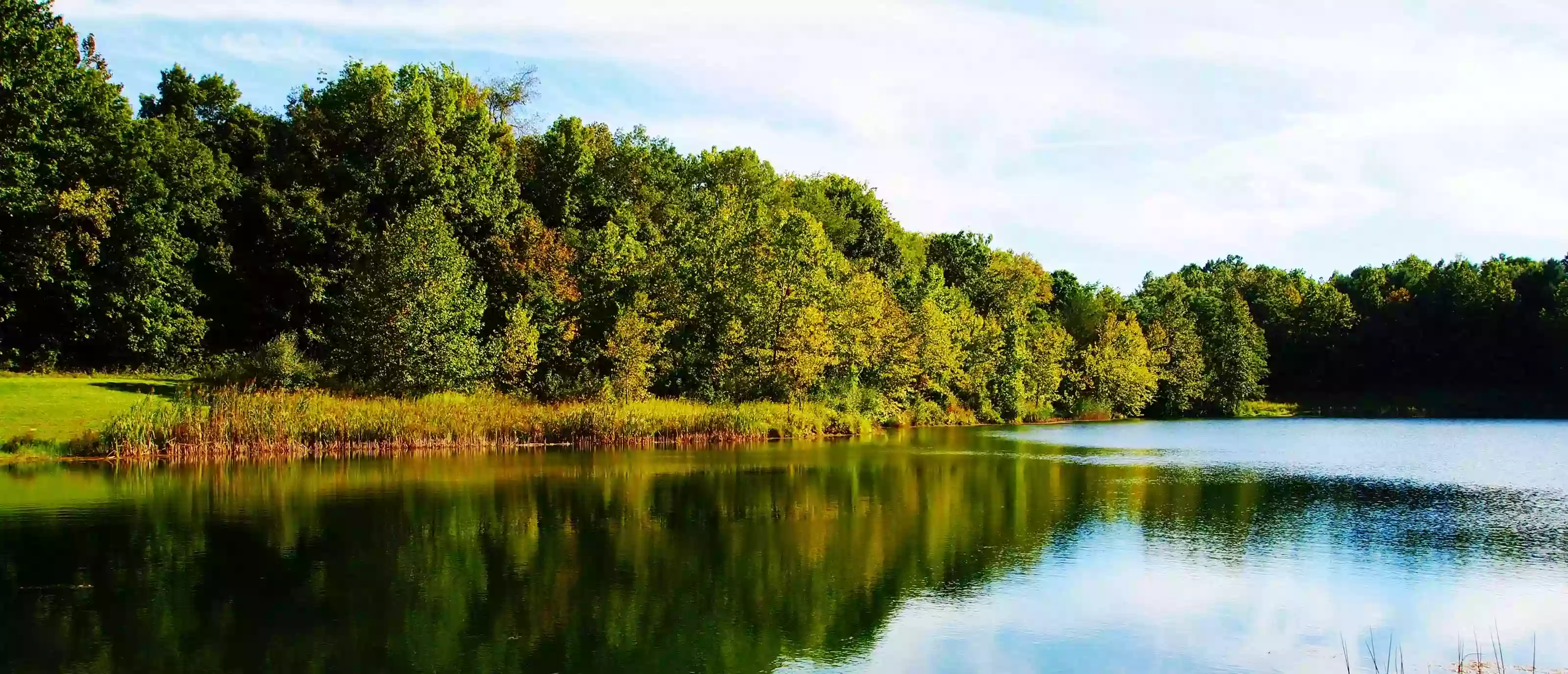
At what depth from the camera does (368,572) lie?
58.1 feet

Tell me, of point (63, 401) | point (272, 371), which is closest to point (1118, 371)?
point (272, 371)

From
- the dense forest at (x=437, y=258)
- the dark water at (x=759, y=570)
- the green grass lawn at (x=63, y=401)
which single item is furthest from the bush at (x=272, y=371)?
the dark water at (x=759, y=570)

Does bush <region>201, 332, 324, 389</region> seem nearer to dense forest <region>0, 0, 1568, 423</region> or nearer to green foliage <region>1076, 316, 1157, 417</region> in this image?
dense forest <region>0, 0, 1568, 423</region>

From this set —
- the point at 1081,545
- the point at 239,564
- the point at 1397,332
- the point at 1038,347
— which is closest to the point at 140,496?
the point at 239,564

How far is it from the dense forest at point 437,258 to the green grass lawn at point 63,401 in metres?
3.06

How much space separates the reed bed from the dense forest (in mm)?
2726

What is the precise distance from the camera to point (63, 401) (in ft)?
129

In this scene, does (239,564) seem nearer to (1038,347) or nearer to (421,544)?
(421,544)

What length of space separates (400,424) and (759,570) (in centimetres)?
2677

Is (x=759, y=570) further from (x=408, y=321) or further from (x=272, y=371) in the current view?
(x=408, y=321)

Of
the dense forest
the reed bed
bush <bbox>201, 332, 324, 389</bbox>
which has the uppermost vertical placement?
the dense forest

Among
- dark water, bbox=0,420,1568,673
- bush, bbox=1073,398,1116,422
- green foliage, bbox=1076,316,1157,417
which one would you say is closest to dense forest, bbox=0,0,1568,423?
bush, bbox=1073,398,1116,422

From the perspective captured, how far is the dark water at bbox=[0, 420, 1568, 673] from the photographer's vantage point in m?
13.2

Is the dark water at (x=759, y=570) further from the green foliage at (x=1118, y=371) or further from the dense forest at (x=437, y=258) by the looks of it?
the green foliage at (x=1118, y=371)
